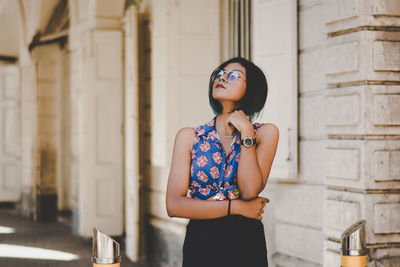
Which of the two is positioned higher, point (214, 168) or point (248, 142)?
point (248, 142)

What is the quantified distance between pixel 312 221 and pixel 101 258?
287 centimetres

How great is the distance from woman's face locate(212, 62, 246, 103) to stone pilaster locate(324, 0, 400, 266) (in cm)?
170

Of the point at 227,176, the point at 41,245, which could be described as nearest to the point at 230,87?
the point at 227,176

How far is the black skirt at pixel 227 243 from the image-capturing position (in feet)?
7.44

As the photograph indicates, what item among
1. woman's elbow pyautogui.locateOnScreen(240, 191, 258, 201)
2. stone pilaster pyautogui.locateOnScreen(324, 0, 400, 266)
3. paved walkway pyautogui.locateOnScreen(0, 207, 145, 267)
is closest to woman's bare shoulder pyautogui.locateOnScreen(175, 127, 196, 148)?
woman's elbow pyautogui.locateOnScreen(240, 191, 258, 201)

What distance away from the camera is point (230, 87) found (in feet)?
7.76

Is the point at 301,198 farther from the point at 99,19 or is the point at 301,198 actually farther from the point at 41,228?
the point at 41,228

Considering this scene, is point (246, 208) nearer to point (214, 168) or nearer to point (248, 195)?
point (248, 195)

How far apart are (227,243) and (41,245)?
21.6 feet

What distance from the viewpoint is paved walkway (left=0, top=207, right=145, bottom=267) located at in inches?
279

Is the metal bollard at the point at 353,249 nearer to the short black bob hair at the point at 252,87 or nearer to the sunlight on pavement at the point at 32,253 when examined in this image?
the short black bob hair at the point at 252,87

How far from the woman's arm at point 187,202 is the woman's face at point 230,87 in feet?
0.62

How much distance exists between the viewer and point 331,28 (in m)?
4.13

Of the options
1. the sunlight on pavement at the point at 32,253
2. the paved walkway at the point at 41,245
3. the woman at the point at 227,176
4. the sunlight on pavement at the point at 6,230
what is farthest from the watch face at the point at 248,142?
the sunlight on pavement at the point at 6,230
